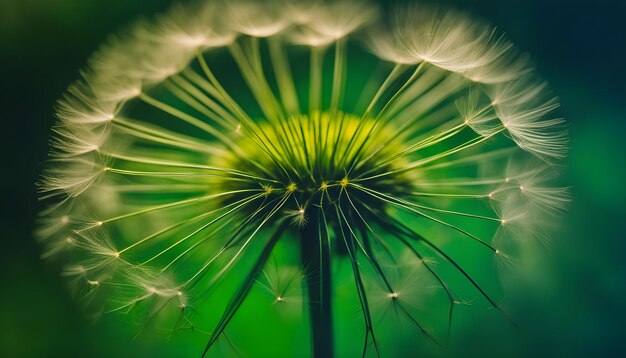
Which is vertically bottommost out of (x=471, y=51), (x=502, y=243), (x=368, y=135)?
(x=502, y=243)

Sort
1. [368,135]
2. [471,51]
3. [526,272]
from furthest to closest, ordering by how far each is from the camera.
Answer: [526,272] < [471,51] < [368,135]

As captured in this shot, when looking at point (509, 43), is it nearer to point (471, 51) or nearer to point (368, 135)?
point (471, 51)

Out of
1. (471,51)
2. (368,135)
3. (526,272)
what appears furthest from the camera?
(526,272)

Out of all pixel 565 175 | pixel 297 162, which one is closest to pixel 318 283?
pixel 297 162

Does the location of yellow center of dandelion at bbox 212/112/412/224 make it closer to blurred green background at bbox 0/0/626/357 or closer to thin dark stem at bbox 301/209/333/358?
thin dark stem at bbox 301/209/333/358

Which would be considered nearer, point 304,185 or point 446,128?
point 304,185

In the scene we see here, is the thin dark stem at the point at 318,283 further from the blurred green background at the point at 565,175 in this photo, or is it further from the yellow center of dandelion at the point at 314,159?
the blurred green background at the point at 565,175

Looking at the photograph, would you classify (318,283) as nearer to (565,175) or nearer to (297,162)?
(297,162)

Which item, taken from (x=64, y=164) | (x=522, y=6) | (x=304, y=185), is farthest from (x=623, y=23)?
(x=64, y=164)
